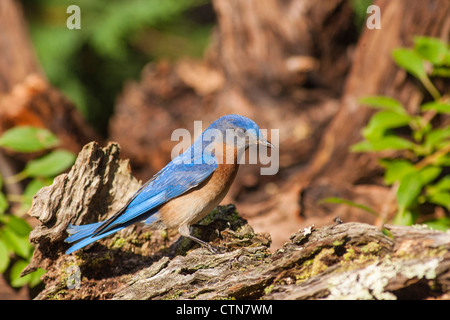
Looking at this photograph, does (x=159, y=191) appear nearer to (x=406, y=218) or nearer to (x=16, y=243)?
(x=16, y=243)

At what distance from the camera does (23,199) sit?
13.5 ft

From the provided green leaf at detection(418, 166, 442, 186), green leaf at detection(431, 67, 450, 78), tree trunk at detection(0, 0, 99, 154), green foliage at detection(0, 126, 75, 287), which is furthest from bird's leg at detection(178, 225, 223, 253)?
tree trunk at detection(0, 0, 99, 154)

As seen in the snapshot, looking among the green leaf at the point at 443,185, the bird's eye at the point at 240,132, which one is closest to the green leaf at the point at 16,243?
the bird's eye at the point at 240,132

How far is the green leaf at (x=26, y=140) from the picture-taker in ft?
14.0

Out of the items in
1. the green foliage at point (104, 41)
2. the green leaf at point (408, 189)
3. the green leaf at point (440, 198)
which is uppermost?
the green foliage at point (104, 41)

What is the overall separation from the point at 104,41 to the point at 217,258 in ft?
19.0

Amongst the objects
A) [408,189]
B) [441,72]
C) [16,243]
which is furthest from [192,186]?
[441,72]

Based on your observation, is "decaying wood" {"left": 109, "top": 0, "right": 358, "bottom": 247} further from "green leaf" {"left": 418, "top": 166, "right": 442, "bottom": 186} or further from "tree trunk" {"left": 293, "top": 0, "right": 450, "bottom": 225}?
"green leaf" {"left": 418, "top": 166, "right": 442, "bottom": 186}

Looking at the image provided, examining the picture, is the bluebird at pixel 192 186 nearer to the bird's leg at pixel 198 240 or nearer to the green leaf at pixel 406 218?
the bird's leg at pixel 198 240

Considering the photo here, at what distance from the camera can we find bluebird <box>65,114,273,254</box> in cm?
333

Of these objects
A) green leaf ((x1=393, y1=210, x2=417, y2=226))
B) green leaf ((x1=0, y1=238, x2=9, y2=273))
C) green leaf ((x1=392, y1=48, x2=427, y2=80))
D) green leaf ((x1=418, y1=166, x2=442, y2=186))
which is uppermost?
green leaf ((x1=392, y1=48, x2=427, y2=80))

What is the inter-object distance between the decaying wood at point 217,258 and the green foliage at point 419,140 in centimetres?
158

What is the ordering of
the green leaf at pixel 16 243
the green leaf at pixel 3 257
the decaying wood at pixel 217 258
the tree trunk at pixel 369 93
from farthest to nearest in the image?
the tree trunk at pixel 369 93 < the green leaf at pixel 16 243 < the green leaf at pixel 3 257 < the decaying wood at pixel 217 258

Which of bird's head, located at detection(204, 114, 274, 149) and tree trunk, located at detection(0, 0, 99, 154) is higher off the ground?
tree trunk, located at detection(0, 0, 99, 154)
